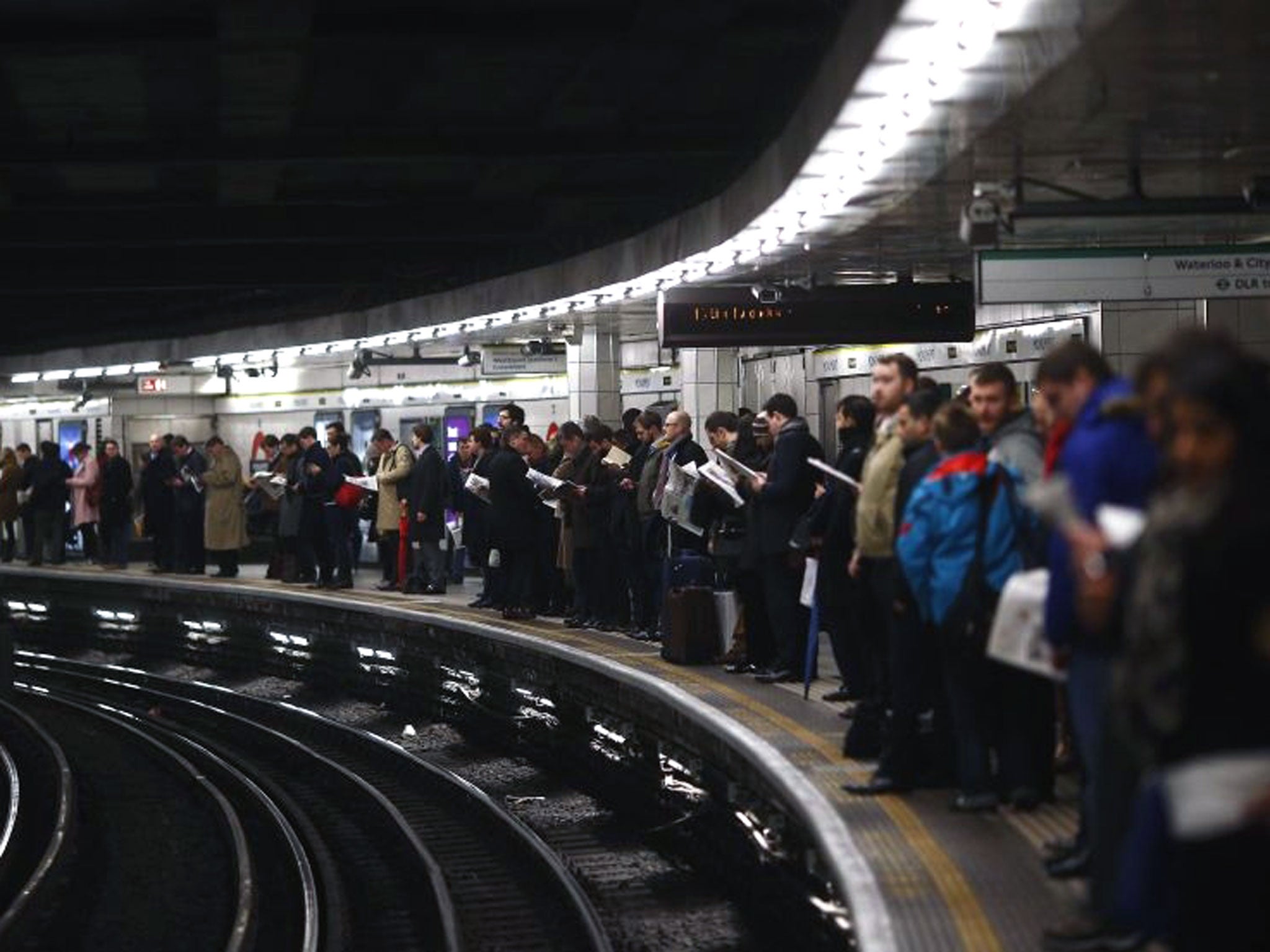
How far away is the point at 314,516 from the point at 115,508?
546 centimetres

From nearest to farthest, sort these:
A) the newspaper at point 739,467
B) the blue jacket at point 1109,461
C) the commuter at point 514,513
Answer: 1. the blue jacket at point 1109,461
2. the newspaper at point 739,467
3. the commuter at point 514,513

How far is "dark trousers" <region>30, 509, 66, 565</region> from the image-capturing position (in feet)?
91.2

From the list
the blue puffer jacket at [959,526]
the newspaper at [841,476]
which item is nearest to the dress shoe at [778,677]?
the newspaper at [841,476]

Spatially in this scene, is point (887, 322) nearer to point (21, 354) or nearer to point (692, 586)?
point (692, 586)

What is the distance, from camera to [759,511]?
11930 millimetres

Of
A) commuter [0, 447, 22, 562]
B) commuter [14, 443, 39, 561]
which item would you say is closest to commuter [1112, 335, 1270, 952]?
commuter [14, 443, 39, 561]

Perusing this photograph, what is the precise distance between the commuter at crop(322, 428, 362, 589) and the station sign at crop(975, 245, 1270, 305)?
10073 mm

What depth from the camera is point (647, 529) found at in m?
14.7

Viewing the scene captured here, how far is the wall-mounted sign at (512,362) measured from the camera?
24656mm

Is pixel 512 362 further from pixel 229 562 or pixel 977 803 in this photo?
pixel 977 803

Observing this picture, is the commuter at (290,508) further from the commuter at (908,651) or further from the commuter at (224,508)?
the commuter at (908,651)

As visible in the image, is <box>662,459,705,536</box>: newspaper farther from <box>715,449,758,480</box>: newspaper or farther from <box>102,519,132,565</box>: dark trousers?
<box>102,519,132,565</box>: dark trousers


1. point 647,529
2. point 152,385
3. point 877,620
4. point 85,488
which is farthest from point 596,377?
point 877,620

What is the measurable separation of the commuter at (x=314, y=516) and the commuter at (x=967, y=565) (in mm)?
13478
